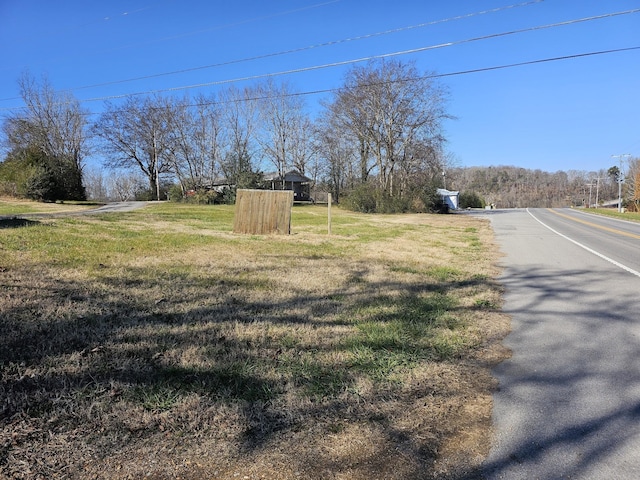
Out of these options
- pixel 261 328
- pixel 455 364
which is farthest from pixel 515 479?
pixel 261 328

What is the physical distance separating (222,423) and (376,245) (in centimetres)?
1060

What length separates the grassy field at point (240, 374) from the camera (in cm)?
235

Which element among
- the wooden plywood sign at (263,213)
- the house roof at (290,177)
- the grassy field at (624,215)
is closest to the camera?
the wooden plywood sign at (263,213)

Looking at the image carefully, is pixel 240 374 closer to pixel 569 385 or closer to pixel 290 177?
pixel 569 385

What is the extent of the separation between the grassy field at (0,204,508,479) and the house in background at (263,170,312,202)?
48087 mm

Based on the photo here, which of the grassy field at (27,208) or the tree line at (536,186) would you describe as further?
the tree line at (536,186)

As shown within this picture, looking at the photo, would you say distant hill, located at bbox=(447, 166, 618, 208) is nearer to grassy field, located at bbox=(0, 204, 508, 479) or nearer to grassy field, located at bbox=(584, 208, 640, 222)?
grassy field, located at bbox=(584, 208, 640, 222)

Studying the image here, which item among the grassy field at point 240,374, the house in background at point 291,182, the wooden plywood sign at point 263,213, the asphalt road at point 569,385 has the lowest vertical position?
the asphalt road at point 569,385

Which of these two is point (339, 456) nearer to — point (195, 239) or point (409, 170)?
point (195, 239)

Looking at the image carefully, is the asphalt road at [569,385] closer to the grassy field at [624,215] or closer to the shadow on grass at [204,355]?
the shadow on grass at [204,355]

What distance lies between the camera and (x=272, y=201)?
15.2m

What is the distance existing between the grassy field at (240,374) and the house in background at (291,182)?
48087 mm

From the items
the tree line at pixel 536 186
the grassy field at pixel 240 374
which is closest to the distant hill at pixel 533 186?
the tree line at pixel 536 186

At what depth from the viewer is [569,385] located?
3.40 metres
